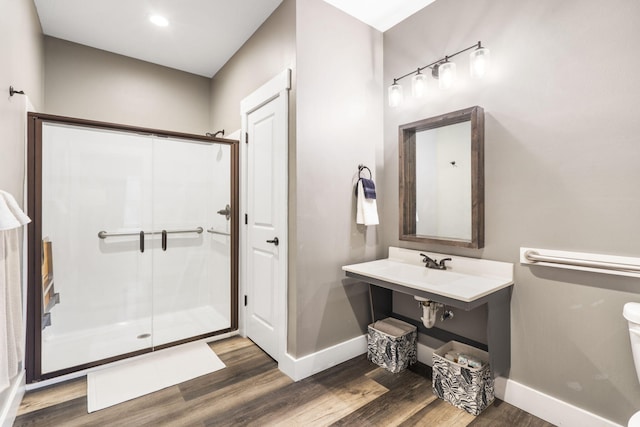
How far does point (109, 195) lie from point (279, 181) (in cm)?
144

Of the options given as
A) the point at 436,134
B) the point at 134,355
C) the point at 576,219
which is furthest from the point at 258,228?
the point at 576,219

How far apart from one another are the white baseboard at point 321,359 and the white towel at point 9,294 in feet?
4.56

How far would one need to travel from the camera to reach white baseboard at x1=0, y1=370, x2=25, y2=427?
58.7 inches

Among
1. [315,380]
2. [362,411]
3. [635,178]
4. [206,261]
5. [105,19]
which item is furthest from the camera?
[206,261]

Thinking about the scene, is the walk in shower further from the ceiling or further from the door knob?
the ceiling

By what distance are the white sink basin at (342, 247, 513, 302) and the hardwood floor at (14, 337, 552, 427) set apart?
702 millimetres

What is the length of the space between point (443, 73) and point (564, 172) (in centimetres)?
91

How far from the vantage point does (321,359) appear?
2135mm

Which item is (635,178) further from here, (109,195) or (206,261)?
(109,195)

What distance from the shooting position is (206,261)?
2.89m

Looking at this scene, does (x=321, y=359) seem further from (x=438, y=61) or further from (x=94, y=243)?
(x=438, y=61)

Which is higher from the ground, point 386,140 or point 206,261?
point 386,140

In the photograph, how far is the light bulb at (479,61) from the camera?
69.2 inches

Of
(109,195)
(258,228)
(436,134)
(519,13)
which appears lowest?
(258,228)
